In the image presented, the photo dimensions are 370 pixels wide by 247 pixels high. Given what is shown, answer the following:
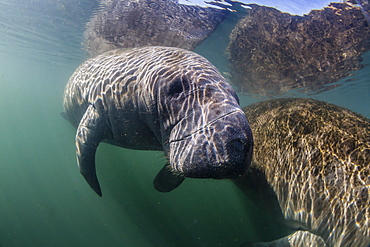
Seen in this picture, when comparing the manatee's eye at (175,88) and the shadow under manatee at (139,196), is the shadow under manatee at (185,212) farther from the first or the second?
the manatee's eye at (175,88)

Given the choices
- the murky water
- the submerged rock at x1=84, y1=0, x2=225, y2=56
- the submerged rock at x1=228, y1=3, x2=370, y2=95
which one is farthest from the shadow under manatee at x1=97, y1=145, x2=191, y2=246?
the submerged rock at x1=228, y1=3, x2=370, y2=95

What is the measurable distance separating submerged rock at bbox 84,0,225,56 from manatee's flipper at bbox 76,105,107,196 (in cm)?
530

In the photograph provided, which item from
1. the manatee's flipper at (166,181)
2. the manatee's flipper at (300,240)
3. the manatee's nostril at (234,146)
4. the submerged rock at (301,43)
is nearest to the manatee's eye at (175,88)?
the manatee's nostril at (234,146)

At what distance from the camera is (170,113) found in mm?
2264

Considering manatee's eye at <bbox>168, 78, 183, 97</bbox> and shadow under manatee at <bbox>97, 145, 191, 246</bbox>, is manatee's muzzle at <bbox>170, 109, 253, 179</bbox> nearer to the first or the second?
manatee's eye at <bbox>168, 78, 183, 97</bbox>

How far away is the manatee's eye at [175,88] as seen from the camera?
228cm

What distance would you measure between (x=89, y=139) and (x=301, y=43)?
8.34 metres

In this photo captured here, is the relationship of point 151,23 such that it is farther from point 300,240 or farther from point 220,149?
point 300,240

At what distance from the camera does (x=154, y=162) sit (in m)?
12.2

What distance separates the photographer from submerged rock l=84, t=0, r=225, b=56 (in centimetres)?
714

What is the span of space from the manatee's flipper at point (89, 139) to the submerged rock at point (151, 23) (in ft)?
17.4

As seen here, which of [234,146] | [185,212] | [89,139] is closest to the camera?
[234,146]

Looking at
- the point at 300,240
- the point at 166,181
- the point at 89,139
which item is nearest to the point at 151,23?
the point at 89,139

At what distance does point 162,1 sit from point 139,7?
103 centimetres
